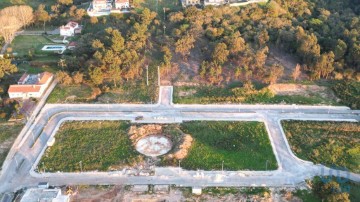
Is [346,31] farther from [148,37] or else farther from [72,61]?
[72,61]

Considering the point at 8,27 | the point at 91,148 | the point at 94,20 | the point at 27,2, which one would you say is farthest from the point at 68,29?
the point at 91,148

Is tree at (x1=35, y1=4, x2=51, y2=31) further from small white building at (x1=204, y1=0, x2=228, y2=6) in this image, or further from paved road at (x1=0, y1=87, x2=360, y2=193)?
paved road at (x1=0, y1=87, x2=360, y2=193)

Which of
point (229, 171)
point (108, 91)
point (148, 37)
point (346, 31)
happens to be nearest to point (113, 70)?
point (108, 91)

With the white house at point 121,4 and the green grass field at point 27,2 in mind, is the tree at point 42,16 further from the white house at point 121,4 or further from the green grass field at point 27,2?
the white house at point 121,4

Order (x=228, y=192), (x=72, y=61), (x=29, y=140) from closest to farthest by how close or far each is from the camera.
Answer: (x=228, y=192) → (x=29, y=140) → (x=72, y=61)

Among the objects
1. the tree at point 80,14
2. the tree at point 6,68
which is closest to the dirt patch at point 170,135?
the tree at point 6,68
